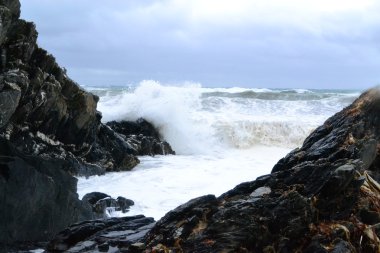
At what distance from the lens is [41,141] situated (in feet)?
36.5

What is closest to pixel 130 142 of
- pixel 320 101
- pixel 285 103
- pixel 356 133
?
pixel 356 133

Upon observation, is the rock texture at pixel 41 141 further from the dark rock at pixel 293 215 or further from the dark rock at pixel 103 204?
the dark rock at pixel 293 215

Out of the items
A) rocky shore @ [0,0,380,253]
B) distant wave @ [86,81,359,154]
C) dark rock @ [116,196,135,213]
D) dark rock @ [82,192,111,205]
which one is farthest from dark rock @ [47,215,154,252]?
distant wave @ [86,81,359,154]

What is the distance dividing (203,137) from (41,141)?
1146cm

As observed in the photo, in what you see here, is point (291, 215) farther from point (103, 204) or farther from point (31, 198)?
point (103, 204)

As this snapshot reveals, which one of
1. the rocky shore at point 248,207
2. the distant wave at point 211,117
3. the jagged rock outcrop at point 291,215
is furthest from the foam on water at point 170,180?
the jagged rock outcrop at point 291,215

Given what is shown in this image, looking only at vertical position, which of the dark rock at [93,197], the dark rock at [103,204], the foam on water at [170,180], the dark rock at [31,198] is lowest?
the foam on water at [170,180]

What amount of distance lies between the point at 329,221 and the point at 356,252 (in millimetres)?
326

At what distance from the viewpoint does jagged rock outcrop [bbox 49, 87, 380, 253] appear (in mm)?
3980

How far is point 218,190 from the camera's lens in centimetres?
1175

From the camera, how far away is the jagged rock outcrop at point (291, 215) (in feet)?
13.1

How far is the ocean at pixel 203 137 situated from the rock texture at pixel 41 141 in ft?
3.08

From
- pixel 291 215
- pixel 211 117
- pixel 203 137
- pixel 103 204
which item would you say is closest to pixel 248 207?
pixel 291 215

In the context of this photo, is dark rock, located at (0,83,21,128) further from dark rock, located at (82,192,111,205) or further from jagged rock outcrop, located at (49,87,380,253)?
jagged rock outcrop, located at (49,87,380,253)
